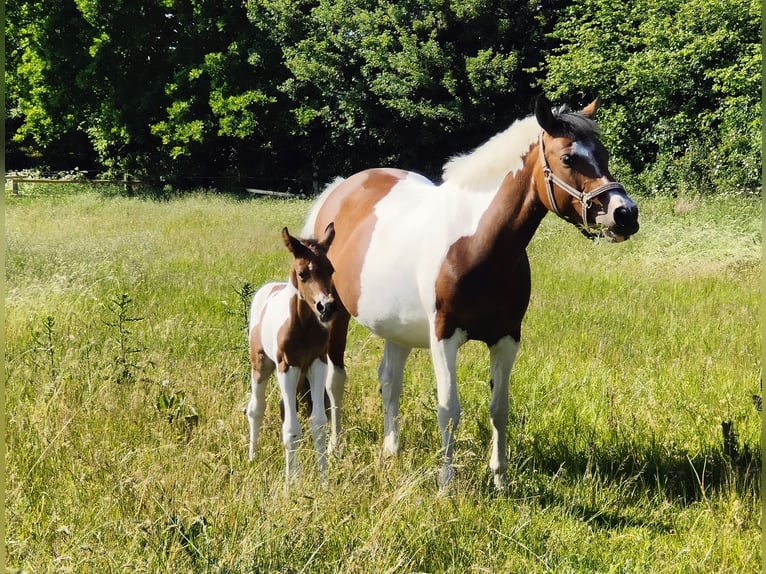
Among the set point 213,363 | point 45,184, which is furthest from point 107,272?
point 45,184

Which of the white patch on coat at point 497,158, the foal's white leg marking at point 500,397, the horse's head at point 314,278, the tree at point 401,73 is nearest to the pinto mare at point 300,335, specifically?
the horse's head at point 314,278

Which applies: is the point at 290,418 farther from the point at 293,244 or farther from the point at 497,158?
the point at 497,158

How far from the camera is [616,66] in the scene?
1997cm

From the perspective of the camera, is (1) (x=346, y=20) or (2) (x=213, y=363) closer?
(2) (x=213, y=363)

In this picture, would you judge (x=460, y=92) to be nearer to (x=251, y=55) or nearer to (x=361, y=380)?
(x=251, y=55)

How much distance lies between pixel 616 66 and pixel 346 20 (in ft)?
33.4

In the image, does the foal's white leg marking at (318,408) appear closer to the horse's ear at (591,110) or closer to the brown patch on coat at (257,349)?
the brown patch on coat at (257,349)

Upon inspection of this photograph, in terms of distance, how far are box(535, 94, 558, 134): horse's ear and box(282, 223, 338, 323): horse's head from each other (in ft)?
3.82

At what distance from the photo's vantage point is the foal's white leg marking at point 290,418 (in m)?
3.30

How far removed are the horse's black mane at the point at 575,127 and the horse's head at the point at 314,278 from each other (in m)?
1.23

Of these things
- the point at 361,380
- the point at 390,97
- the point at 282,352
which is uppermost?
the point at 390,97

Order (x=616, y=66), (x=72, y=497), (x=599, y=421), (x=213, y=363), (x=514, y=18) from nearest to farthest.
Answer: (x=72, y=497), (x=599, y=421), (x=213, y=363), (x=616, y=66), (x=514, y=18)

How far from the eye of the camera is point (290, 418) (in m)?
3.35

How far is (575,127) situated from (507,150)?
41cm
